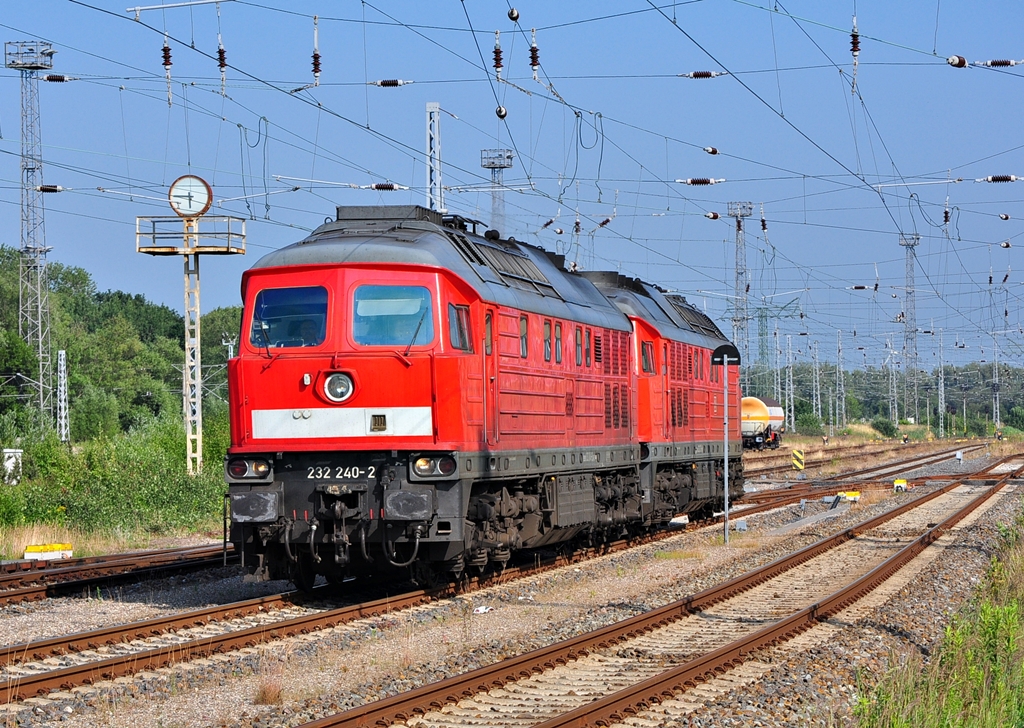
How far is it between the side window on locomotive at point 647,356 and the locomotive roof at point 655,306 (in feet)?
1.32

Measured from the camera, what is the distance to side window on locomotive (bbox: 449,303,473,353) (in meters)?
15.1

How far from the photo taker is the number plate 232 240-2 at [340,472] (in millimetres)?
14609

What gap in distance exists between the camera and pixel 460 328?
15.3m

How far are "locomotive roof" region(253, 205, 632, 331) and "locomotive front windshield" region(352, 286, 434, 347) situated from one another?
1.21 ft

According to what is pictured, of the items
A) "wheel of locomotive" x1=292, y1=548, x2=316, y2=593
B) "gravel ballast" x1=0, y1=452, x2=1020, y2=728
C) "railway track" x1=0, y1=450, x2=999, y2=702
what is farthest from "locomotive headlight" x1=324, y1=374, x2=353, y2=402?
"gravel ballast" x1=0, y1=452, x2=1020, y2=728

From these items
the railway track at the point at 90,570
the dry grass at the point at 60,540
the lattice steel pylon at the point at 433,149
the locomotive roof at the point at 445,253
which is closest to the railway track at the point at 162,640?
the railway track at the point at 90,570

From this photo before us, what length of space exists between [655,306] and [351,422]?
1265 cm

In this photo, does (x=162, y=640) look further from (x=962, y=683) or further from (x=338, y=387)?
(x=962, y=683)

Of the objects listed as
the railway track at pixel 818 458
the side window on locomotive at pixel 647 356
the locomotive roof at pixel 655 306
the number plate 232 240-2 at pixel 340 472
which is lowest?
the railway track at pixel 818 458

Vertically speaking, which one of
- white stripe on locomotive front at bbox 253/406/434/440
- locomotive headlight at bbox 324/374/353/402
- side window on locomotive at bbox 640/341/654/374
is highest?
side window on locomotive at bbox 640/341/654/374

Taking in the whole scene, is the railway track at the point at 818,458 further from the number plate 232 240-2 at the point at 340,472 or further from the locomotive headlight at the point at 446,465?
the number plate 232 240-2 at the point at 340,472

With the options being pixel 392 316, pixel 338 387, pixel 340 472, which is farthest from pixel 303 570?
pixel 392 316

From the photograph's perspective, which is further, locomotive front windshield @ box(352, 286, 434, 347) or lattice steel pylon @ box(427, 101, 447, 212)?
lattice steel pylon @ box(427, 101, 447, 212)

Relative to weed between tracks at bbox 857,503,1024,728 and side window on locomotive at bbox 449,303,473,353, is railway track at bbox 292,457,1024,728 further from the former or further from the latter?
side window on locomotive at bbox 449,303,473,353
